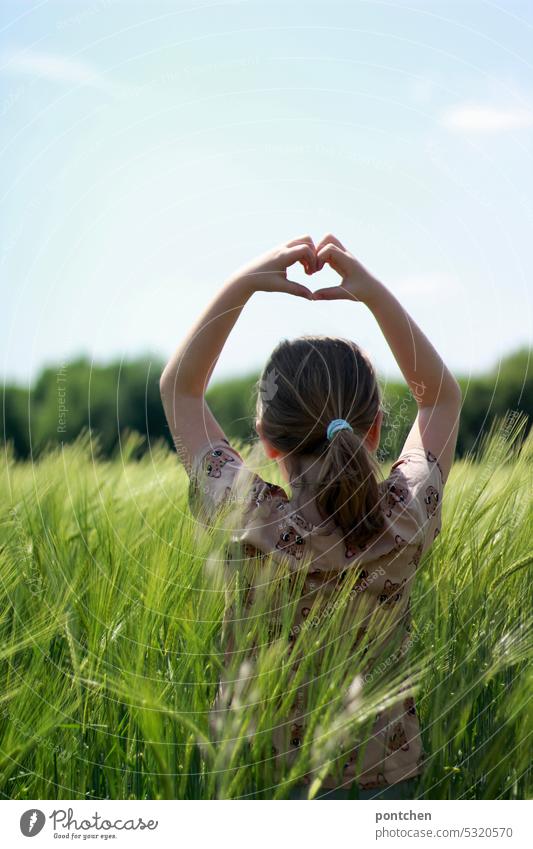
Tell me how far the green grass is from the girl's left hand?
0.95ft

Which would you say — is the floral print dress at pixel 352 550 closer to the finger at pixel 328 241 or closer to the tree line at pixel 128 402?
the finger at pixel 328 241

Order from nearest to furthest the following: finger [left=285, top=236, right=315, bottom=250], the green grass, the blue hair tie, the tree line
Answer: the green grass < the blue hair tie < finger [left=285, top=236, right=315, bottom=250] < the tree line

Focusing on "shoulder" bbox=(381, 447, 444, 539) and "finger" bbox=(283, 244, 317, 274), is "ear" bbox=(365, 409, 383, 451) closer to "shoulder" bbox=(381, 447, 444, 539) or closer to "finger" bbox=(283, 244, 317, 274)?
"shoulder" bbox=(381, 447, 444, 539)

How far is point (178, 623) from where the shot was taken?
1006 millimetres

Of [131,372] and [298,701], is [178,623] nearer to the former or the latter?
[298,701]

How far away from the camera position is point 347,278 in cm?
110

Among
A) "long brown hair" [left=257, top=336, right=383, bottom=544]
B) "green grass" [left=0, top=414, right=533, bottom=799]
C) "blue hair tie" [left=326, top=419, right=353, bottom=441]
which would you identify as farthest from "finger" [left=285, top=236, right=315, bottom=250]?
"green grass" [left=0, top=414, right=533, bottom=799]

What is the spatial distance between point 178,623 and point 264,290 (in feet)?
1.26

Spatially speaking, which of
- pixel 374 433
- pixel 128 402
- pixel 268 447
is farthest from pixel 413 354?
pixel 128 402

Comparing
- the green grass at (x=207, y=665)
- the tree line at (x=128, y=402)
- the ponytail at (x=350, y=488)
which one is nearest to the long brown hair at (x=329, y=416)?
the ponytail at (x=350, y=488)

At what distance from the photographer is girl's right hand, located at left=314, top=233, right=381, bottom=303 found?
1094mm

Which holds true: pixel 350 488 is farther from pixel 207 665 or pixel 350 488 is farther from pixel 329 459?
pixel 207 665

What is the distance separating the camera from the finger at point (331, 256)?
1.09 metres
